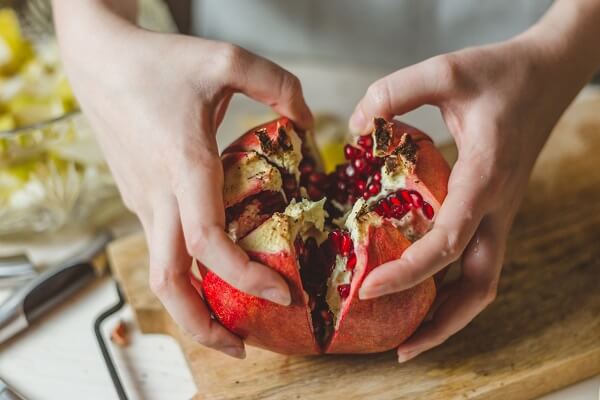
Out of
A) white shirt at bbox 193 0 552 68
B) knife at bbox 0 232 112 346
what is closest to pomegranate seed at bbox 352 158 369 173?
knife at bbox 0 232 112 346

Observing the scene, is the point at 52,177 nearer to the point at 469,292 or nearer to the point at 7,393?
the point at 7,393

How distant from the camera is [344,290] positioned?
1070mm

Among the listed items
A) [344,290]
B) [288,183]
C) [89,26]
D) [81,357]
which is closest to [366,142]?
[288,183]

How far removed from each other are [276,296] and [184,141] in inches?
9.7

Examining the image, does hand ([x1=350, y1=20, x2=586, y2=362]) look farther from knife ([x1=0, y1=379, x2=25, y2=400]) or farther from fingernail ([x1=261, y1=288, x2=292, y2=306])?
knife ([x1=0, y1=379, x2=25, y2=400])

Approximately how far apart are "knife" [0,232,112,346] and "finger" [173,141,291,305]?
1.82 ft

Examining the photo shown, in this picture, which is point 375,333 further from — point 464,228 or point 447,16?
point 447,16

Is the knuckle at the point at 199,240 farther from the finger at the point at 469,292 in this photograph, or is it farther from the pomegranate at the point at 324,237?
the finger at the point at 469,292

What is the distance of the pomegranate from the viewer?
41.0 inches

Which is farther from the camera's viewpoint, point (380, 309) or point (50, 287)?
point (50, 287)

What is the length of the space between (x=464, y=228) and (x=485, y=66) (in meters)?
0.26

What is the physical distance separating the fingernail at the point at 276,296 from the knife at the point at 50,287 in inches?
24.5

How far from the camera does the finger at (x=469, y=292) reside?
1.13 metres

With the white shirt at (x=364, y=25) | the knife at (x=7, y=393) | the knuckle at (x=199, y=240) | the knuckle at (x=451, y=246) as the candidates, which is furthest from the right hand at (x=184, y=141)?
the white shirt at (x=364, y=25)
